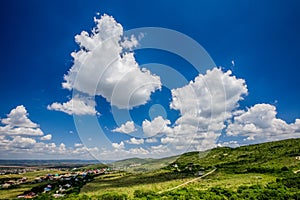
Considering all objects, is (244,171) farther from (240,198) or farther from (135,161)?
(135,161)

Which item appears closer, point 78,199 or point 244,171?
point 78,199

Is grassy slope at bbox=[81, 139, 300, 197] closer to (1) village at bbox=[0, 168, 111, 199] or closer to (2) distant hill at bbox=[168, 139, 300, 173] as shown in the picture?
(2) distant hill at bbox=[168, 139, 300, 173]

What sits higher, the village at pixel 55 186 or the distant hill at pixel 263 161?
the distant hill at pixel 263 161

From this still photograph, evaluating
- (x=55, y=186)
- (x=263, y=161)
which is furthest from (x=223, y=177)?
(x=55, y=186)

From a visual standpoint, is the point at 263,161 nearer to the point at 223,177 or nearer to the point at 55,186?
the point at 223,177

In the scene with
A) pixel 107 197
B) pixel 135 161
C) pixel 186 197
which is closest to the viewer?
pixel 186 197

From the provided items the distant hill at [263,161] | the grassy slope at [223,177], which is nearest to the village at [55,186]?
the grassy slope at [223,177]

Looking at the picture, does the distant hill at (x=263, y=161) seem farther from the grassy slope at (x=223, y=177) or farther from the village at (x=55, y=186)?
the village at (x=55, y=186)

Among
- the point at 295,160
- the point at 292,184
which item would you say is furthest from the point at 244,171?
the point at 292,184

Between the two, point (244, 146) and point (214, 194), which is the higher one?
point (244, 146)

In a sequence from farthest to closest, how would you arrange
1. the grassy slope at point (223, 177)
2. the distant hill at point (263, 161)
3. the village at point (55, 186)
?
1. the village at point (55, 186)
2. the distant hill at point (263, 161)
3. the grassy slope at point (223, 177)

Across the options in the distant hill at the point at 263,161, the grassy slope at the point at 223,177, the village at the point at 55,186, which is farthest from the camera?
the village at the point at 55,186

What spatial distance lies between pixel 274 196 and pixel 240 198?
6117 mm

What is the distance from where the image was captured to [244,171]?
8875 centimetres
